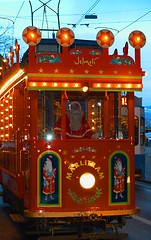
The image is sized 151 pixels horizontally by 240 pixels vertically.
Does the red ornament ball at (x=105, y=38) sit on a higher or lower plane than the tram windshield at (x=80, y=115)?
higher

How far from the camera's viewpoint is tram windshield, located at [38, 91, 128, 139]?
956 centimetres

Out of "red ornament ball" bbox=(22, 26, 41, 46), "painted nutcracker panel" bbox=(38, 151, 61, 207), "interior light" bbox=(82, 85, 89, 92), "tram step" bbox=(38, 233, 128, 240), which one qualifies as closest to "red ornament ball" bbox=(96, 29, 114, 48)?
"interior light" bbox=(82, 85, 89, 92)

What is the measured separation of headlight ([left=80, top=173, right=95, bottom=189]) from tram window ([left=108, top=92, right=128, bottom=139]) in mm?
845

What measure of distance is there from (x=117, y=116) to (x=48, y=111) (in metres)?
1.28

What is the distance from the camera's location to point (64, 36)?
9367 mm

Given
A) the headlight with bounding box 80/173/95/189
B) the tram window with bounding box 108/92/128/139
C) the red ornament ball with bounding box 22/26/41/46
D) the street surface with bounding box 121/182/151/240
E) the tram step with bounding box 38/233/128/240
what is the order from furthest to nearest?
the street surface with bounding box 121/182/151/240
the tram window with bounding box 108/92/128/139
the headlight with bounding box 80/173/95/189
the red ornament ball with bounding box 22/26/41/46
the tram step with bounding box 38/233/128/240

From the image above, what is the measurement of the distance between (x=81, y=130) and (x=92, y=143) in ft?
1.63

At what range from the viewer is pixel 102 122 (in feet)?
32.1

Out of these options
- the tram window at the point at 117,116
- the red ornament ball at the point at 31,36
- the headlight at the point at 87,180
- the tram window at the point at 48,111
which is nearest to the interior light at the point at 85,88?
the tram window at the point at 48,111

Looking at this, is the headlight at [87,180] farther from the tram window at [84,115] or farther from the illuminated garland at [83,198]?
the tram window at [84,115]

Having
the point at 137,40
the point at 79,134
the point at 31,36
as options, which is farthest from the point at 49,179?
the point at 137,40

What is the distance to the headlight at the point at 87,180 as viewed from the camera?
938 cm

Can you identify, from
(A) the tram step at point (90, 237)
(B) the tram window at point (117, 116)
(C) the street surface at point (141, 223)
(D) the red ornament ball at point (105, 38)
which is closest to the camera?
(A) the tram step at point (90, 237)

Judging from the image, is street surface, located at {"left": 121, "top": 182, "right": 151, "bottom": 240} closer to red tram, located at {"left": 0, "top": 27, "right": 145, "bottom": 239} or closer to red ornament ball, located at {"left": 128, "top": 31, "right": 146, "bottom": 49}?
red tram, located at {"left": 0, "top": 27, "right": 145, "bottom": 239}
